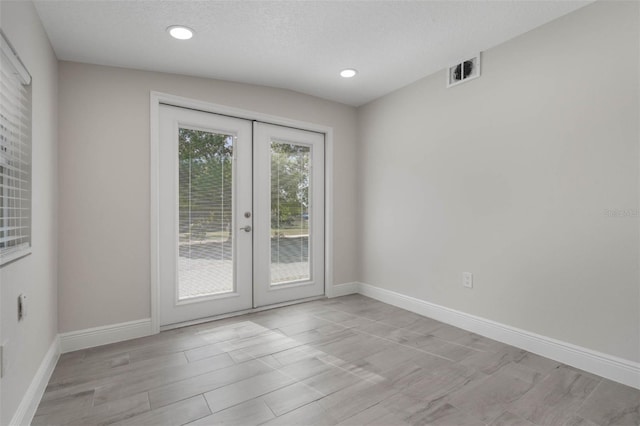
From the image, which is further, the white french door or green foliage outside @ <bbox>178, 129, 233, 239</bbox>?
the white french door

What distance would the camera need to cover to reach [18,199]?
169cm

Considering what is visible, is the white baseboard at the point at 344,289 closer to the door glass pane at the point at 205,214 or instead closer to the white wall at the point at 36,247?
the door glass pane at the point at 205,214

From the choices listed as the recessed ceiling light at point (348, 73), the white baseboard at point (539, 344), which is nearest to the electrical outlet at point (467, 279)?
the white baseboard at point (539, 344)

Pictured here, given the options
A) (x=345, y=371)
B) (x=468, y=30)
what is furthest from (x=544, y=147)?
(x=345, y=371)

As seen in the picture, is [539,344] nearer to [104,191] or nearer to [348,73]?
[348,73]

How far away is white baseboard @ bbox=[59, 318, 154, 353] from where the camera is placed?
2.52 metres

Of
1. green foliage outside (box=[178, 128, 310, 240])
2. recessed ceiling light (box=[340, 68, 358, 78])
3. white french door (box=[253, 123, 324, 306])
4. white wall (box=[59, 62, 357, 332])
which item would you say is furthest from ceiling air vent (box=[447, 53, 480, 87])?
white wall (box=[59, 62, 357, 332])

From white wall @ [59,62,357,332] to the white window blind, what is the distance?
2.70 ft

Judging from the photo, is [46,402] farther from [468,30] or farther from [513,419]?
[468,30]

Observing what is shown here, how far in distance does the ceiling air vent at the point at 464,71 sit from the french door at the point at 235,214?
1576mm

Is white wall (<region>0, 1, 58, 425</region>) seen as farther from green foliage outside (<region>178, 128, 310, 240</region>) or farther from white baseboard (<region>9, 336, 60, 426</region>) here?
green foliage outside (<region>178, 128, 310, 240</region>)

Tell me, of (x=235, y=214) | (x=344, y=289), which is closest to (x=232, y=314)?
(x=235, y=214)

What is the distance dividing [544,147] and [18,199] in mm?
3326

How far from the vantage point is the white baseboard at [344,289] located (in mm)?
4014
